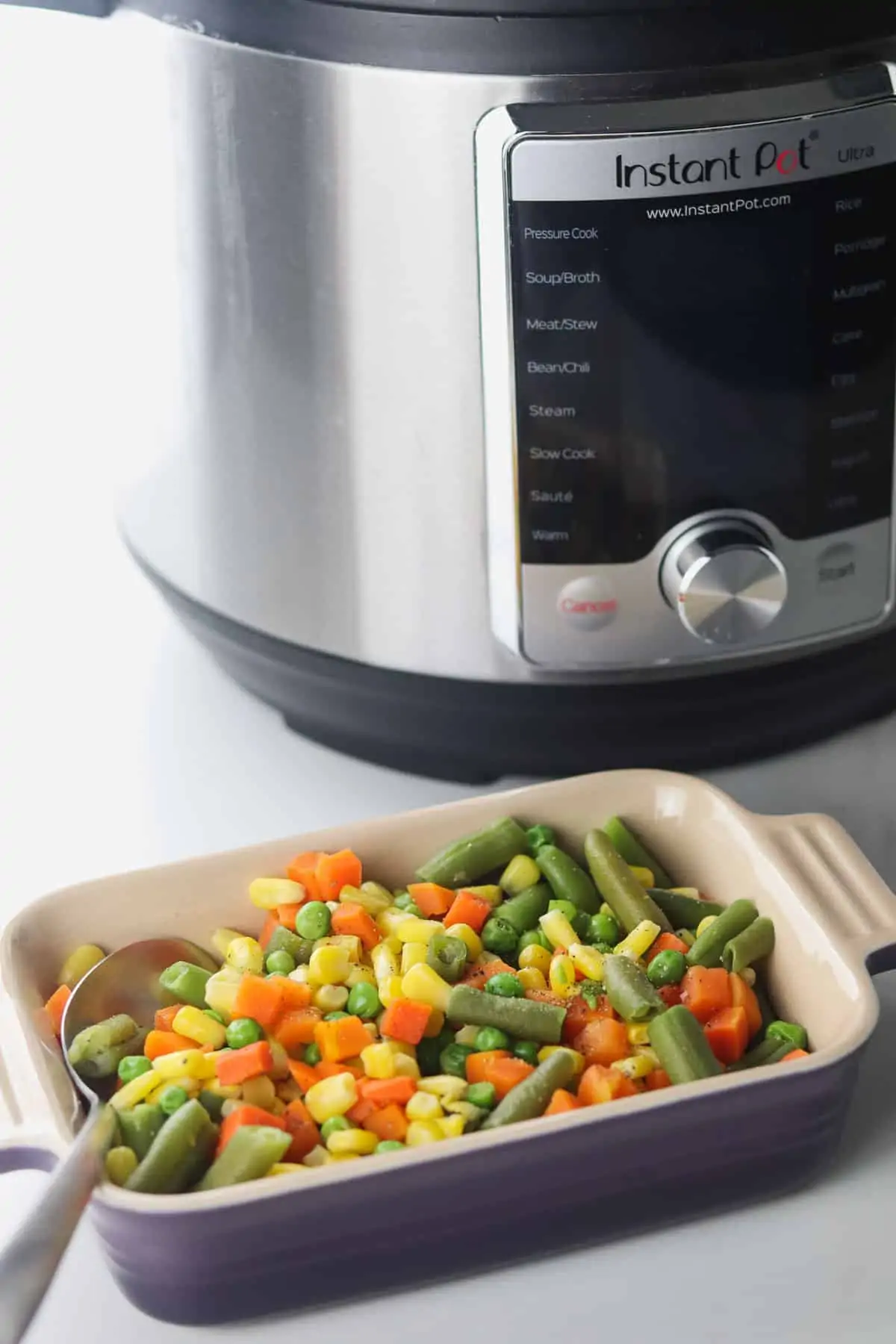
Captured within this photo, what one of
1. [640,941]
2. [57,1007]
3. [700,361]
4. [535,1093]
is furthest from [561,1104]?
[700,361]

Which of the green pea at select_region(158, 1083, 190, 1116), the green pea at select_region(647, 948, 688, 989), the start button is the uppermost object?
the start button

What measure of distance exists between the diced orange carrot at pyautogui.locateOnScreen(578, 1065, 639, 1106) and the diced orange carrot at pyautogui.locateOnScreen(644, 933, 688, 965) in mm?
88

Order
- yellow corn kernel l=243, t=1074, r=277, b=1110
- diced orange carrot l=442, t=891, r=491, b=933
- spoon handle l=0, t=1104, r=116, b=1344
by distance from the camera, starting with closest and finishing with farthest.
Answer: spoon handle l=0, t=1104, r=116, b=1344, yellow corn kernel l=243, t=1074, r=277, b=1110, diced orange carrot l=442, t=891, r=491, b=933

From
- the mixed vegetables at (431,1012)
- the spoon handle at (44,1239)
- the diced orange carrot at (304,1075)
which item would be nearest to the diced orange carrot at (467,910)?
the mixed vegetables at (431,1012)

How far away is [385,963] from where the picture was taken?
783 mm

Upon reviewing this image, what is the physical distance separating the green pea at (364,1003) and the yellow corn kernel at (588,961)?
9cm

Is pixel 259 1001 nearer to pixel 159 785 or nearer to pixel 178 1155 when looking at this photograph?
pixel 178 1155

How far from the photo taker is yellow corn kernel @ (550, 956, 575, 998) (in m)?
0.77

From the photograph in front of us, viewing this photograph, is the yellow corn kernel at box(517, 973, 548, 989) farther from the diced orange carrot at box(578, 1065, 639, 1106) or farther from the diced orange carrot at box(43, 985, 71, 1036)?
the diced orange carrot at box(43, 985, 71, 1036)

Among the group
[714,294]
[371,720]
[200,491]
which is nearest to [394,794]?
[371,720]

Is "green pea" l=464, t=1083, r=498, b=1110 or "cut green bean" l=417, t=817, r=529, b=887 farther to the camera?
"cut green bean" l=417, t=817, r=529, b=887

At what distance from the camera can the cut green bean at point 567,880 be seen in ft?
2.71

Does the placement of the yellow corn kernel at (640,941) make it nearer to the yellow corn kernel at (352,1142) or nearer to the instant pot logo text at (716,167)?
the yellow corn kernel at (352,1142)

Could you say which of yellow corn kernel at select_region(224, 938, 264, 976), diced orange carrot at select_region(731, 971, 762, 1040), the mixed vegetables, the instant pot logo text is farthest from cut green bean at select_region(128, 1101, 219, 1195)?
the instant pot logo text
